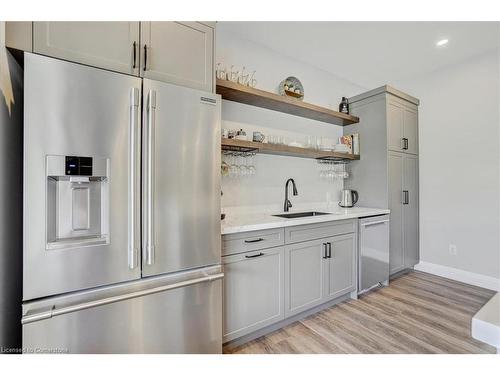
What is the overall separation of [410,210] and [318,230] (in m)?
1.85

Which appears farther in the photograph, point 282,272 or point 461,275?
point 461,275

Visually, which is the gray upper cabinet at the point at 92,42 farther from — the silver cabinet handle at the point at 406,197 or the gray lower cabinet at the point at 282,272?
the silver cabinet handle at the point at 406,197

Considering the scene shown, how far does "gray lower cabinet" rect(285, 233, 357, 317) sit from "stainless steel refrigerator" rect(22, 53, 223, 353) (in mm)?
721

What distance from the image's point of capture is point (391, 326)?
201 centimetres

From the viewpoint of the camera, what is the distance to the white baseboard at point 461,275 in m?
2.72

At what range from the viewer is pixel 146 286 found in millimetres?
1293

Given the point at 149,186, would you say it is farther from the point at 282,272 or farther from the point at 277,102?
the point at 277,102

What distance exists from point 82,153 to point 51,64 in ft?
1.39

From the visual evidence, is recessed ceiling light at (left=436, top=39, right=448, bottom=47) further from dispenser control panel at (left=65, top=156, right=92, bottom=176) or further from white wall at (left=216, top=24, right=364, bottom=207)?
dispenser control panel at (left=65, top=156, right=92, bottom=176)

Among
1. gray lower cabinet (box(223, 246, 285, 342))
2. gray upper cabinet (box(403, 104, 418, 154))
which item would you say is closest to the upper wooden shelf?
gray upper cabinet (box(403, 104, 418, 154))

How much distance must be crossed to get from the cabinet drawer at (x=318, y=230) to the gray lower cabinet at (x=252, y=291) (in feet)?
0.51

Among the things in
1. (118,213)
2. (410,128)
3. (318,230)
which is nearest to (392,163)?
(410,128)
